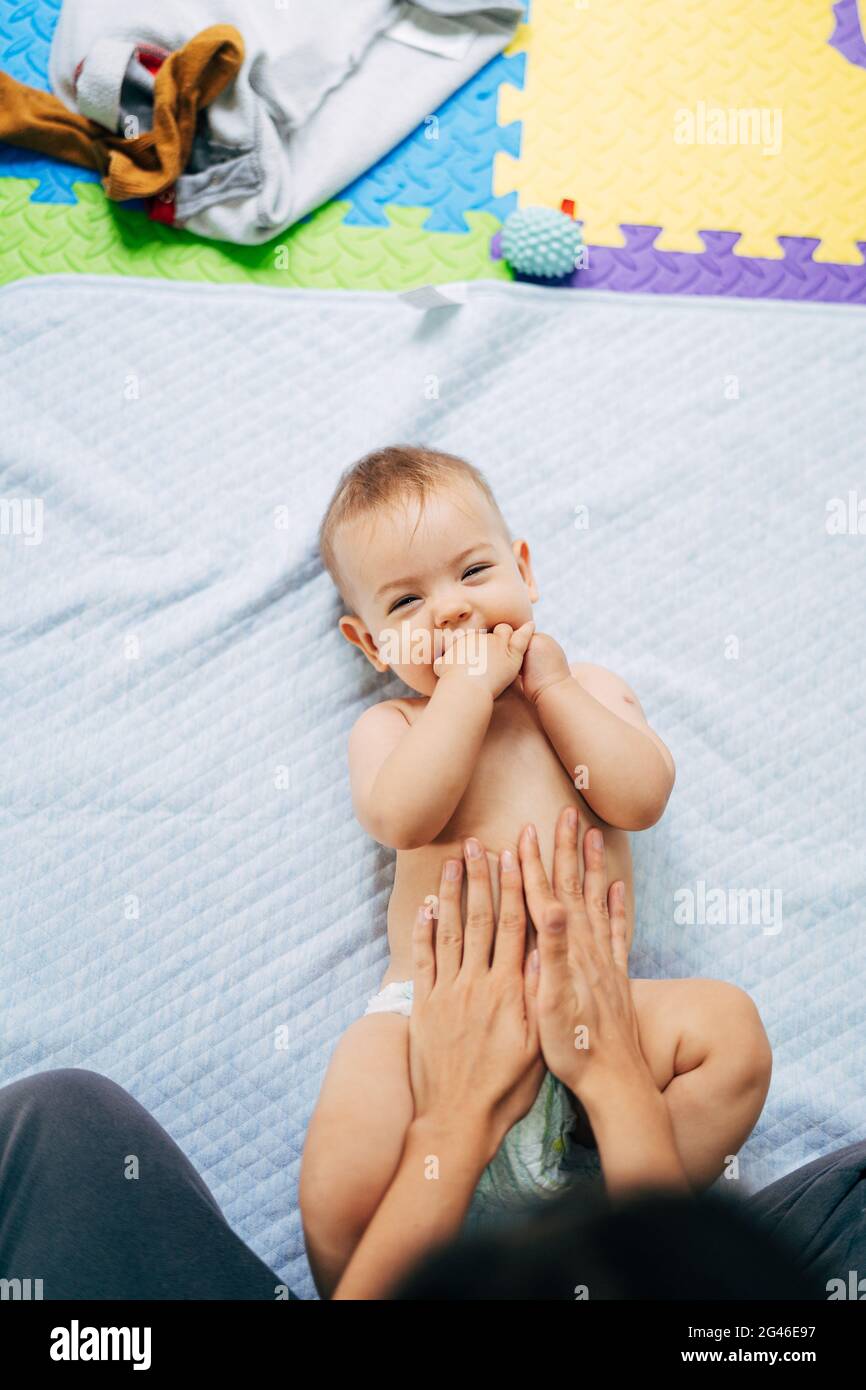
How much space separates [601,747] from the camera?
129cm

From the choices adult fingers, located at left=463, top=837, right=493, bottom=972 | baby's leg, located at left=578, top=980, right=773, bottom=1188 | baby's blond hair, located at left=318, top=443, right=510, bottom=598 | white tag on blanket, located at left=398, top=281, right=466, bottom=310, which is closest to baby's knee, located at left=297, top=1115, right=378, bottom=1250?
adult fingers, located at left=463, top=837, right=493, bottom=972

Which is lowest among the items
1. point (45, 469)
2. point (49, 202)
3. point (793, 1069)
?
point (793, 1069)

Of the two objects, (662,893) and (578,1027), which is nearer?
(578,1027)

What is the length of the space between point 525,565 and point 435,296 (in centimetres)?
46

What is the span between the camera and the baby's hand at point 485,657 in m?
1.30

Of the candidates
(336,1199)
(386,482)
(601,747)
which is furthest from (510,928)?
(386,482)

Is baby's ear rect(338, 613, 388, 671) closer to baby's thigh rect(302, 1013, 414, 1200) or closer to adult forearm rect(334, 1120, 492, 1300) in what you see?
baby's thigh rect(302, 1013, 414, 1200)

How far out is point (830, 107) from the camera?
1.71 metres

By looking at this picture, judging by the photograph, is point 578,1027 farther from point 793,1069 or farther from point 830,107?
point 830,107

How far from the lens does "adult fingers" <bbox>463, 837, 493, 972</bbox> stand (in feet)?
4.03

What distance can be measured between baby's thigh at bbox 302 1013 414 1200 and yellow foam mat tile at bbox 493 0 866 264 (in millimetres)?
1250

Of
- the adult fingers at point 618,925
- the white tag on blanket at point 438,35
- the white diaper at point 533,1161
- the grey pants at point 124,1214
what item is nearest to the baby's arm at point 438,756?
the adult fingers at point 618,925

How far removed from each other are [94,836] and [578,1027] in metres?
0.70
